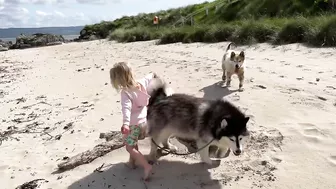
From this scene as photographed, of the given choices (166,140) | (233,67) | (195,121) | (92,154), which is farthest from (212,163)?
(233,67)

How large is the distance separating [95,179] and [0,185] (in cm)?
129

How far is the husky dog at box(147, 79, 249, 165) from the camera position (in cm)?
421

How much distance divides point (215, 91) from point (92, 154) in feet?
12.0

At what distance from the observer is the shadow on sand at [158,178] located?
4332 mm

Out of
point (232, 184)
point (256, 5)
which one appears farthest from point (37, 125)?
point (256, 5)

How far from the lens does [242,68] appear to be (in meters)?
8.34

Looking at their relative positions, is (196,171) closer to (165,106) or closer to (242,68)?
(165,106)

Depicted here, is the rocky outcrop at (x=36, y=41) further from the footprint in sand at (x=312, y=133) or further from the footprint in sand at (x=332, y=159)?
the footprint in sand at (x=332, y=159)

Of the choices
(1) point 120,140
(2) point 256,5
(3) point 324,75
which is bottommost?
(1) point 120,140

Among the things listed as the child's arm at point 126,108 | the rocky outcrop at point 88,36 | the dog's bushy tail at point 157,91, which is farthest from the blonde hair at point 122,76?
the rocky outcrop at point 88,36

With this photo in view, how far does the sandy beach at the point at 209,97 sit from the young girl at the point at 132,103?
341mm

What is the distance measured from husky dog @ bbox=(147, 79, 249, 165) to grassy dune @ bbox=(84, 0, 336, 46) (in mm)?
7521

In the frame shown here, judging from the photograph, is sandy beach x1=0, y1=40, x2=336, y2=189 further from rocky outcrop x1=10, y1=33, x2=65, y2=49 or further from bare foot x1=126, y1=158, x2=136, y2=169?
rocky outcrop x1=10, y1=33, x2=65, y2=49

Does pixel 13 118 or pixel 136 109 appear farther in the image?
pixel 13 118
